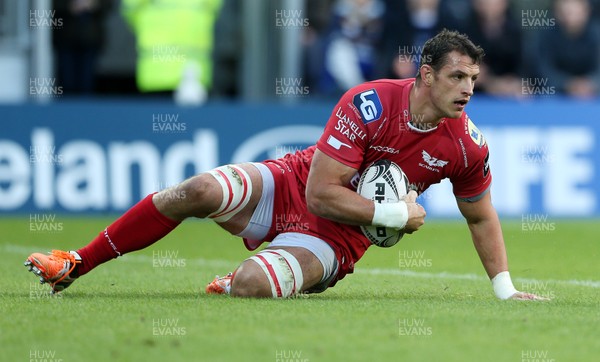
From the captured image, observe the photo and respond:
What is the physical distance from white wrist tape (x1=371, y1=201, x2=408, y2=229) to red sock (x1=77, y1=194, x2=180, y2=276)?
49.0 inches

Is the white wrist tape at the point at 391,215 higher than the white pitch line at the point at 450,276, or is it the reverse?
the white wrist tape at the point at 391,215

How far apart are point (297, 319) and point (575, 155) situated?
930cm

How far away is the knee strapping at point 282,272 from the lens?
7.21m

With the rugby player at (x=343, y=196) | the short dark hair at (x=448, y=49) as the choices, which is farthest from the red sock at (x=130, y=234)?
the short dark hair at (x=448, y=49)

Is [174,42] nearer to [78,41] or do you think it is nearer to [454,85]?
[78,41]

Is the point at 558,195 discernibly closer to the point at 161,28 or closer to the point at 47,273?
the point at 161,28

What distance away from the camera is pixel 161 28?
16.9m

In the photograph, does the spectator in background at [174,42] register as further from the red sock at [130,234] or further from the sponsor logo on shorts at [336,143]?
the sponsor logo on shorts at [336,143]

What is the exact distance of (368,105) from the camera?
7.19 m

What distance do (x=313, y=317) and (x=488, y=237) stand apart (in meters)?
1.61

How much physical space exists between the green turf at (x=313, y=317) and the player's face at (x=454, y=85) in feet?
3.74

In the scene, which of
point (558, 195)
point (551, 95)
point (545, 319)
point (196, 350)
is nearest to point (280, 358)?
point (196, 350)

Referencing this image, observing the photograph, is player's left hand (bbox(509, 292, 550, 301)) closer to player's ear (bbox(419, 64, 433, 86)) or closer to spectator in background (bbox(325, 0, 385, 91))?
player's ear (bbox(419, 64, 433, 86))

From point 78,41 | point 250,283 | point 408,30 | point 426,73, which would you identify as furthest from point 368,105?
point 78,41
